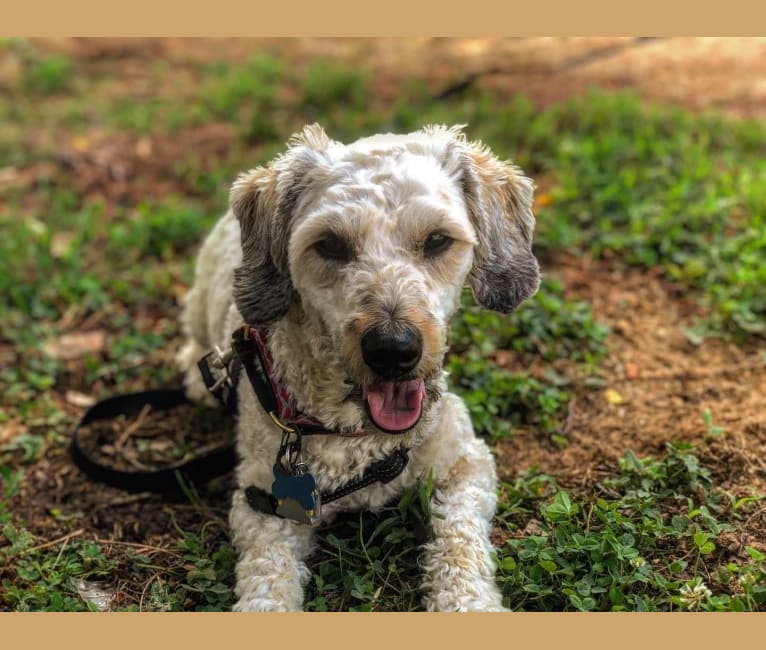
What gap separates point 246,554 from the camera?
3432 mm

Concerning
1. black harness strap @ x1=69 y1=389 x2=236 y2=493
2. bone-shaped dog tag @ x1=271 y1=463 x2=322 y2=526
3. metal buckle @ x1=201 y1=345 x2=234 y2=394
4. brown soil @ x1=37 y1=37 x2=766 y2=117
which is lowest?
black harness strap @ x1=69 y1=389 x2=236 y2=493

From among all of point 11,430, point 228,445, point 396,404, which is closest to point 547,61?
point 228,445

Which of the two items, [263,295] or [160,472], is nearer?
[263,295]

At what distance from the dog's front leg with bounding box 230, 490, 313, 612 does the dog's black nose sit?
941 mm

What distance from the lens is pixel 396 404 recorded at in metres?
3.11

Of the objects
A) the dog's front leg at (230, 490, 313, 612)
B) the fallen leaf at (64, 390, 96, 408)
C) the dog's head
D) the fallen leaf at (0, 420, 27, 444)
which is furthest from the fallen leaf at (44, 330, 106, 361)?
the dog's head

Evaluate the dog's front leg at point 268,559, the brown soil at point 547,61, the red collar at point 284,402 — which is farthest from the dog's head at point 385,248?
the brown soil at point 547,61

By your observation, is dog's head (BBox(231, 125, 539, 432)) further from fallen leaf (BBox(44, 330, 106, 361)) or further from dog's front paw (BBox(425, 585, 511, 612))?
fallen leaf (BBox(44, 330, 106, 361))

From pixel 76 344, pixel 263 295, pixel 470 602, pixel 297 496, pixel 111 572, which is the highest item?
pixel 263 295

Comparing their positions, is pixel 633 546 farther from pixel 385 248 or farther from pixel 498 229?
pixel 385 248

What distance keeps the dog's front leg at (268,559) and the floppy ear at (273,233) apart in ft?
2.73

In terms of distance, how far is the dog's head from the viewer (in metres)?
2.98

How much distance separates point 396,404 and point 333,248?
619 mm

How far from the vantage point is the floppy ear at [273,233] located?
11.0 ft
